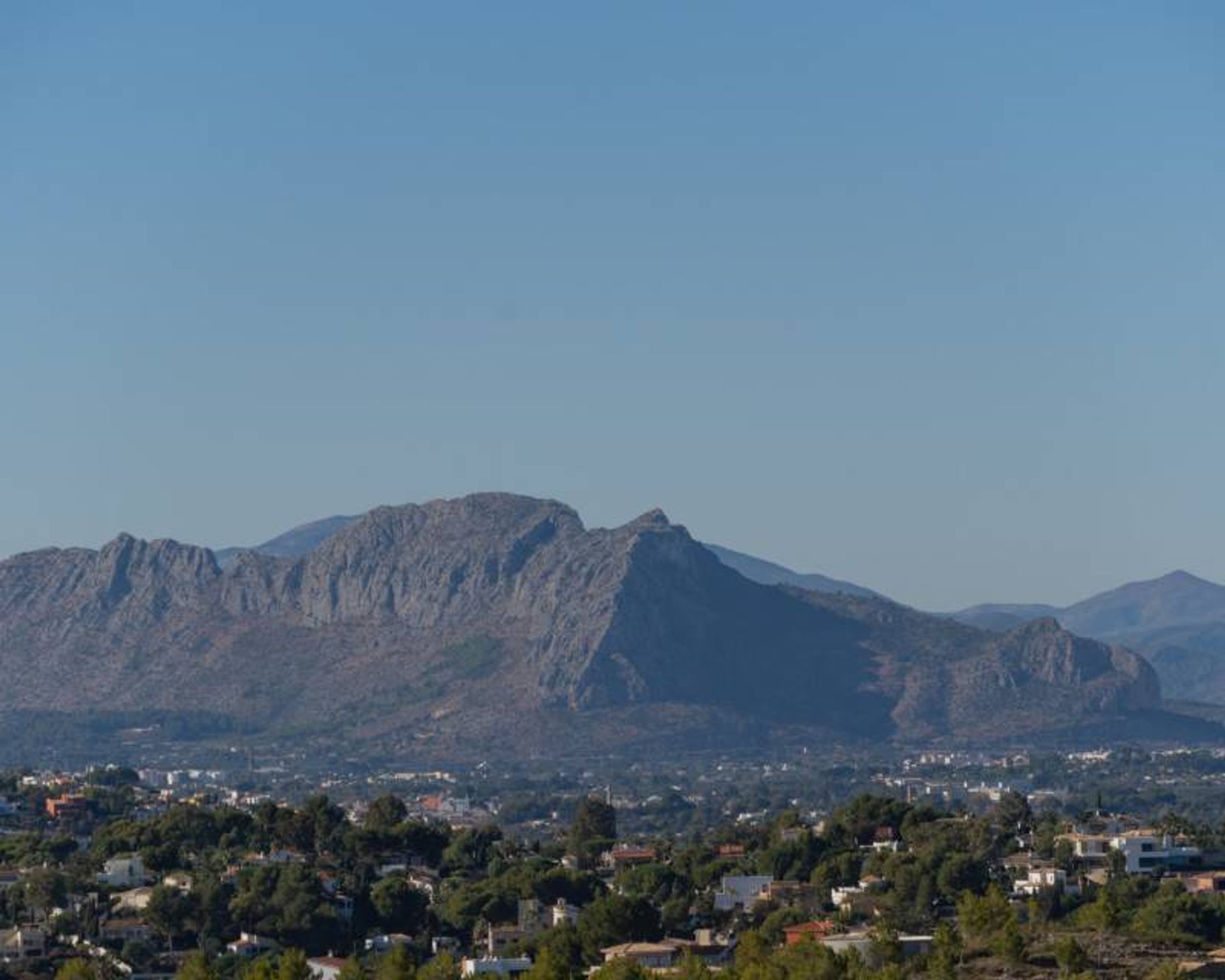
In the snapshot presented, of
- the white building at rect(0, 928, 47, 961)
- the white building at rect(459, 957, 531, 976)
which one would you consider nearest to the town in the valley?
the white building at rect(0, 928, 47, 961)

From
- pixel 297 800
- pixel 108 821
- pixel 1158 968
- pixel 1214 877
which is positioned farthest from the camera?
pixel 297 800

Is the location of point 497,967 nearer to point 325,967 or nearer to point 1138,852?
point 325,967

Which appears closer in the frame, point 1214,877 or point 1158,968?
point 1158,968

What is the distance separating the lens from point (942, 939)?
246ft

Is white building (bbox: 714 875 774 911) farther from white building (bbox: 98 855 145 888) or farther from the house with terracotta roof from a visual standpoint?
white building (bbox: 98 855 145 888)

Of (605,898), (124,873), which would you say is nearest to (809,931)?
(605,898)

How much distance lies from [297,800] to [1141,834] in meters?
93.7

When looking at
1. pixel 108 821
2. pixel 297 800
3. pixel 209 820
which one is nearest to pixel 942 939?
pixel 209 820

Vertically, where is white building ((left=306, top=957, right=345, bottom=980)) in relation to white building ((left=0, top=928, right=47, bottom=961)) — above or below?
below

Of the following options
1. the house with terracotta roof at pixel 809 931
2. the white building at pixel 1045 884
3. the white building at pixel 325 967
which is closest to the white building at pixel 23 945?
the white building at pixel 325 967

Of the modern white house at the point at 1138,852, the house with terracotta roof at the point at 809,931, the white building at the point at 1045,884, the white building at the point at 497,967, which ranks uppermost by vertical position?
the modern white house at the point at 1138,852

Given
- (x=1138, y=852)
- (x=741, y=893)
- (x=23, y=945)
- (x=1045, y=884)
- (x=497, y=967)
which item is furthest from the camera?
(x=1138, y=852)

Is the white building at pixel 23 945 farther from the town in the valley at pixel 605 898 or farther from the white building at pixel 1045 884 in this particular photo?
the white building at pixel 1045 884

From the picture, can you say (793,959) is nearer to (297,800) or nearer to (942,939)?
(942,939)
